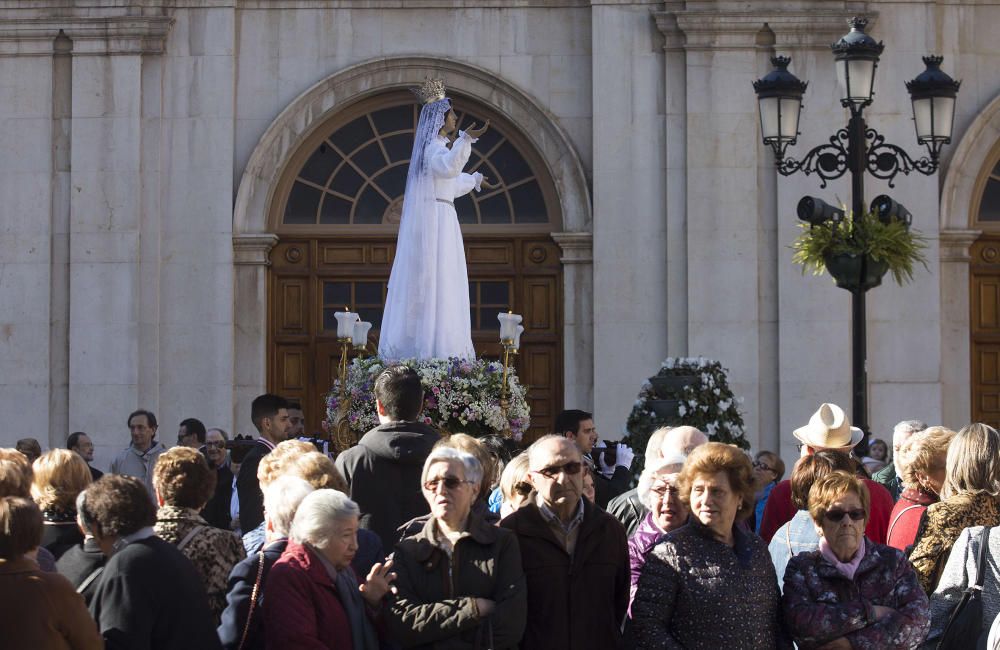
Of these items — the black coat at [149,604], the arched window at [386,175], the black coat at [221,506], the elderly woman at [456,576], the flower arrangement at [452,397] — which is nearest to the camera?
the black coat at [149,604]

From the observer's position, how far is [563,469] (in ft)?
22.8

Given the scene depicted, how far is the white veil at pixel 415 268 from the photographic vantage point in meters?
14.0

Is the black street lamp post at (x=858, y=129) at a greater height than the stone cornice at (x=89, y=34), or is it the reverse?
the stone cornice at (x=89, y=34)

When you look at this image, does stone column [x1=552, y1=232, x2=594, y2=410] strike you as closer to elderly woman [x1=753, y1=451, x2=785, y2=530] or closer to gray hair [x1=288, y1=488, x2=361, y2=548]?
elderly woman [x1=753, y1=451, x2=785, y2=530]

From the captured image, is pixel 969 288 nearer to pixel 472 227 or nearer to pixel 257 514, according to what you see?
pixel 472 227

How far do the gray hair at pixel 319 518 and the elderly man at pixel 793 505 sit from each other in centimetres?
241

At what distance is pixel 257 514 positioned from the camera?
378 inches

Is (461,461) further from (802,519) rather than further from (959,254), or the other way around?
(959,254)

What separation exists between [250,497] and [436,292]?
465 centimetres

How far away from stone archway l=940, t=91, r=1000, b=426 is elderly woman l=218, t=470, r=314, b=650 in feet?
40.6

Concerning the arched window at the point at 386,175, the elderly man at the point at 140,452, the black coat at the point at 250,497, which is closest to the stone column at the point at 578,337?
the arched window at the point at 386,175

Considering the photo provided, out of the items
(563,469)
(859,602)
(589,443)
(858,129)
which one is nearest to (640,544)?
(563,469)

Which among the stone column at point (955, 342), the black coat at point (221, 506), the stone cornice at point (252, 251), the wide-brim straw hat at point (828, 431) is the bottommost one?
the black coat at point (221, 506)

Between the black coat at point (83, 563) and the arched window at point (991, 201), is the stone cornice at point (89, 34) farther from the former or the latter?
the black coat at point (83, 563)
